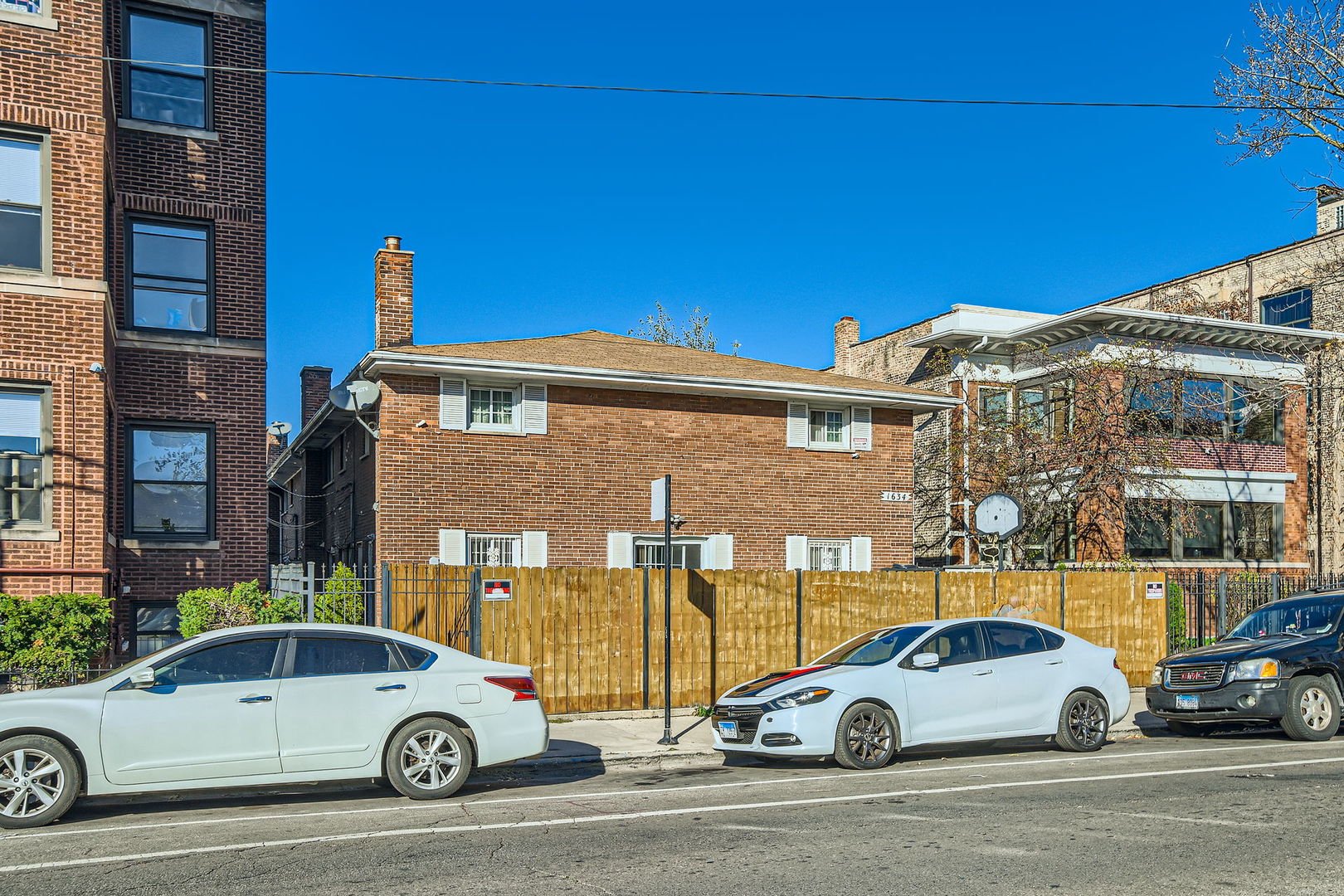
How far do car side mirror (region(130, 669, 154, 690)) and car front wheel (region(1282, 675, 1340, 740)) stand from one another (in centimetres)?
1148

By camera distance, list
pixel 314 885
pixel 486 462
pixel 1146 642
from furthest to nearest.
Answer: pixel 486 462
pixel 1146 642
pixel 314 885

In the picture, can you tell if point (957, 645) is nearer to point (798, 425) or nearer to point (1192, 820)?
point (1192, 820)

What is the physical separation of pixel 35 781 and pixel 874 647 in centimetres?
773

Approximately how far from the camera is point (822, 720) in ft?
37.0

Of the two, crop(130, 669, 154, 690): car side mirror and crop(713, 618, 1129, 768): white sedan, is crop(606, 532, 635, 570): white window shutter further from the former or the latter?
crop(130, 669, 154, 690): car side mirror

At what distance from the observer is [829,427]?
23.8 metres

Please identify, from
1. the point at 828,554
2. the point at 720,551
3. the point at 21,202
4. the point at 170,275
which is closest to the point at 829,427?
the point at 828,554

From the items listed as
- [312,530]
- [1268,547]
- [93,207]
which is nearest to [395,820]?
[93,207]

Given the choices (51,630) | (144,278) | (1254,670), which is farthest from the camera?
(144,278)

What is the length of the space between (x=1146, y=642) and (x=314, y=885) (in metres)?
15.8

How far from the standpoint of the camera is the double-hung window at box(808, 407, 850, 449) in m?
23.7

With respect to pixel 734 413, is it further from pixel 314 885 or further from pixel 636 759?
pixel 314 885

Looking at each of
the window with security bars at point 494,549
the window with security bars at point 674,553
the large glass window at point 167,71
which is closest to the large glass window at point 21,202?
the large glass window at point 167,71

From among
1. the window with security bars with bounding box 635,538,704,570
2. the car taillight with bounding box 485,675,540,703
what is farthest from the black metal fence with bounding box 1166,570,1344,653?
the car taillight with bounding box 485,675,540,703
